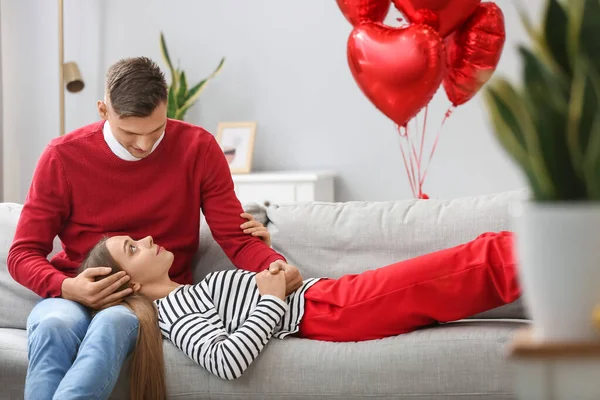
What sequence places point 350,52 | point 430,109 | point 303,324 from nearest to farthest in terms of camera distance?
point 303,324 < point 350,52 < point 430,109

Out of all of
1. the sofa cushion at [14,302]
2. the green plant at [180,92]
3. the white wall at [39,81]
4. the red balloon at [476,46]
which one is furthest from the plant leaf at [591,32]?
the white wall at [39,81]

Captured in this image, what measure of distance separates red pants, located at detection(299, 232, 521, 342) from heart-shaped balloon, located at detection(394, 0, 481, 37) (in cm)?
118

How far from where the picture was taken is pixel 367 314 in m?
1.85

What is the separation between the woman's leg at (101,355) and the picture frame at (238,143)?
6.11 ft

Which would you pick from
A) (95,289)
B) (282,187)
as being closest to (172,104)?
(282,187)

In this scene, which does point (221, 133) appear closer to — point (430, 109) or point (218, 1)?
point (218, 1)

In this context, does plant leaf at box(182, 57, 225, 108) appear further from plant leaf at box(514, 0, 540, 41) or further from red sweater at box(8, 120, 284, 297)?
plant leaf at box(514, 0, 540, 41)

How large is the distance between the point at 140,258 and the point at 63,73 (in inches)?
85.1

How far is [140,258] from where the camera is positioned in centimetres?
199

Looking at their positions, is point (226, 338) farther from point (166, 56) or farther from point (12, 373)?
point (166, 56)

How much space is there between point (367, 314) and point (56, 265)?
89 cm

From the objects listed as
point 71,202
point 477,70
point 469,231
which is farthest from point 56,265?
point 477,70

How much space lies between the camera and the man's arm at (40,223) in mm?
1997

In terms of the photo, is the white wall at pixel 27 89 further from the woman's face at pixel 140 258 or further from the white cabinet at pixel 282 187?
the woman's face at pixel 140 258
